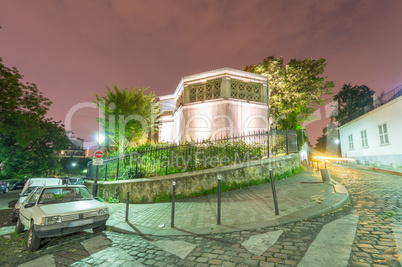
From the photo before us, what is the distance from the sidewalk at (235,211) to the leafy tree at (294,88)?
43.4ft

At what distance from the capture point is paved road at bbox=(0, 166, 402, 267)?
278 centimetres

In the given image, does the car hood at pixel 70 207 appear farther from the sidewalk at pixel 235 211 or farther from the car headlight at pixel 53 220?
the sidewalk at pixel 235 211

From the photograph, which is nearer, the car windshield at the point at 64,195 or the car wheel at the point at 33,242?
the car wheel at the point at 33,242

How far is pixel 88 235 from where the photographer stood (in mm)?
4965

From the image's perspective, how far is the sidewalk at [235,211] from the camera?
176 inches

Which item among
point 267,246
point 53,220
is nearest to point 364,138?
point 267,246

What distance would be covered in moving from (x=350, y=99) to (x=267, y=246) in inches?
1477

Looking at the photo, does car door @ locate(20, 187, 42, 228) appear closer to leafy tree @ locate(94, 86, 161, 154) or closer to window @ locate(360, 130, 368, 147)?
leafy tree @ locate(94, 86, 161, 154)

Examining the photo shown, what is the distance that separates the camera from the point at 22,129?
1884 cm

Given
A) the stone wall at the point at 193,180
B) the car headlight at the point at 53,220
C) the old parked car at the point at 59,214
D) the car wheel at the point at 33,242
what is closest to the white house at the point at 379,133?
the stone wall at the point at 193,180

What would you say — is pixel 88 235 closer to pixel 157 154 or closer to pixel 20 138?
pixel 157 154

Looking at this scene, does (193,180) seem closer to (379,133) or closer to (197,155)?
(197,155)

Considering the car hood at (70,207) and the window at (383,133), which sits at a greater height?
the window at (383,133)

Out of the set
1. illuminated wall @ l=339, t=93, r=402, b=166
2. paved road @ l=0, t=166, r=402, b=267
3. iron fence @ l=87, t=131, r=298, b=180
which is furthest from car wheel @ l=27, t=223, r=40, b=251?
illuminated wall @ l=339, t=93, r=402, b=166
